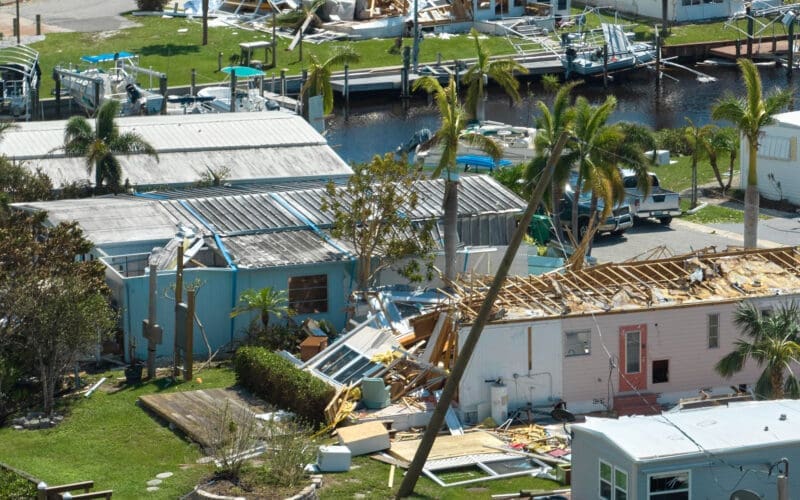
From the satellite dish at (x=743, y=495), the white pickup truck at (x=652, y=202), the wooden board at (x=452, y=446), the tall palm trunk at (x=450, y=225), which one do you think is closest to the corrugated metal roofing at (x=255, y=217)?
the tall palm trunk at (x=450, y=225)

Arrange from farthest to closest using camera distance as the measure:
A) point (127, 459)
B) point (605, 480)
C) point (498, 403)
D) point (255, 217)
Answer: point (255, 217) < point (498, 403) < point (127, 459) < point (605, 480)

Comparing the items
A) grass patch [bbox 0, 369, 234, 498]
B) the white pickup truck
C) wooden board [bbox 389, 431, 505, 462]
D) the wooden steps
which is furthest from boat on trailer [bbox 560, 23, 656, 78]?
wooden board [bbox 389, 431, 505, 462]

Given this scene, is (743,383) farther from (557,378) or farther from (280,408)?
(280,408)

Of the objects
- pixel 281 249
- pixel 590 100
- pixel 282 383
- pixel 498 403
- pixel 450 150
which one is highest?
pixel 450 150

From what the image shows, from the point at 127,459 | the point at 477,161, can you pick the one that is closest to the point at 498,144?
the point at 477,161

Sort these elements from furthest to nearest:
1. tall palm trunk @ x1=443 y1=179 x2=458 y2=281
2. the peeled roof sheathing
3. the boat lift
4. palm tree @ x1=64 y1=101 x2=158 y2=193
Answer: the boat lift < palm tree @ x1=64 y1=101 x2=158 y2=193 < tall palm trunk @ x1=443 y1=179 x2=458 y2=281 < the peeled roof sheathing

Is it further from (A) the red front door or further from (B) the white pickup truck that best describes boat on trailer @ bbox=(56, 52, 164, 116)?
(A) the red front door

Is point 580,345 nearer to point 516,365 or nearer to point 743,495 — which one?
point 516,365
